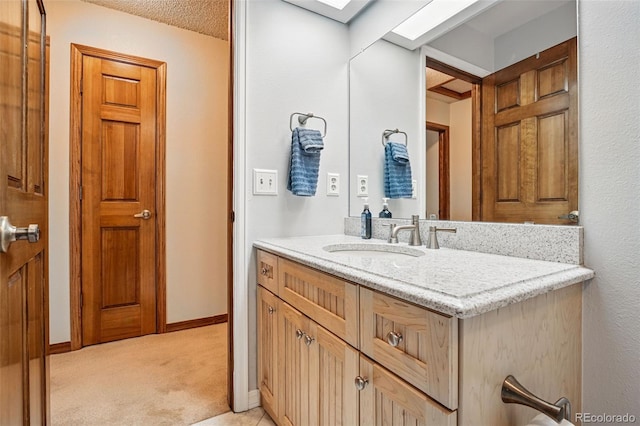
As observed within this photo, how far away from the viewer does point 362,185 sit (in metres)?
1.93

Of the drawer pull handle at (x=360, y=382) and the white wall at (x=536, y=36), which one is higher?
the white wall at (x=536, y=36)

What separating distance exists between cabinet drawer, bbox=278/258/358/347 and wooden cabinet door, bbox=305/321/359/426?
4cm

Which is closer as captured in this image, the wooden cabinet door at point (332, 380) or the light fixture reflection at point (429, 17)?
the wooden cabinet door at point (332, 380)

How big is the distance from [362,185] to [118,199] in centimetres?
177

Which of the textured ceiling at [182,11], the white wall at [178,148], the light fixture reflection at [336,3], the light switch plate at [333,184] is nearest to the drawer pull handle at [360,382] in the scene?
the light switch plate at [333,184]

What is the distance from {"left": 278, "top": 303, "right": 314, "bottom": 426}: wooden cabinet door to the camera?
1.18 meters

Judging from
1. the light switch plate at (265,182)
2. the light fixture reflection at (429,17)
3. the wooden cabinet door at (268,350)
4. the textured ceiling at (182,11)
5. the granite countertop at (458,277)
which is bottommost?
the wooden cabinet door at (268,350)

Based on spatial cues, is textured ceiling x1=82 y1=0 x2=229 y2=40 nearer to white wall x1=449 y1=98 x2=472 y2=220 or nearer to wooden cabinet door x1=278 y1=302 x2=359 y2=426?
white wall x1=449 y1=98 x2=472 y2=220

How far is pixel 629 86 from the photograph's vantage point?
0.88m

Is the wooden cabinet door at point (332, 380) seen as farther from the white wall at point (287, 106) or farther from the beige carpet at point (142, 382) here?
the beige carpet at point (142, 382)

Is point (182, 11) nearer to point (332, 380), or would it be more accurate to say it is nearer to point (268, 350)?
point (268, 350)

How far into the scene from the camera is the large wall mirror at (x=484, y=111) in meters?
1.05

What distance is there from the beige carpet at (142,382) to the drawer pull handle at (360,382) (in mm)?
1035

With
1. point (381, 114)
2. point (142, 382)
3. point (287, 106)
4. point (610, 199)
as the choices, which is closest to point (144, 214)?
point (142, 382)
